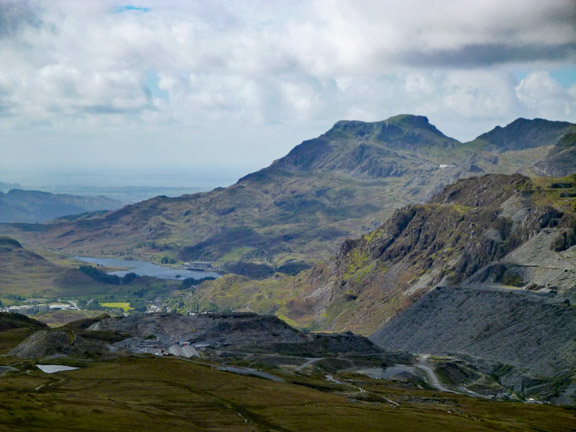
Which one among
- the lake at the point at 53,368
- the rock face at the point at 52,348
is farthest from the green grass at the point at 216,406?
the rock face at the point at 52,348

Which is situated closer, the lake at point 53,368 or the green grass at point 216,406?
the green grass at point 216,406

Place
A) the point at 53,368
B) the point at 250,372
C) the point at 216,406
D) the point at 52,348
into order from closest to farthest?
the point at 216,406
the point at 53,368
the point at 250,372
the point at 52,348

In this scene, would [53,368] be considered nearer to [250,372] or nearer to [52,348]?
[52,348]

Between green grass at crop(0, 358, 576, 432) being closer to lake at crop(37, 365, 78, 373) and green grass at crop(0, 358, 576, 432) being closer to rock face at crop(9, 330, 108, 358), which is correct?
lake at crop(37, 365, 78, 373)

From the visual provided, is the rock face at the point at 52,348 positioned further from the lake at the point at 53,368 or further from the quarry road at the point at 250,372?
the quarry road at the point at 250,372

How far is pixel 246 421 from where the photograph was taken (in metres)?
131

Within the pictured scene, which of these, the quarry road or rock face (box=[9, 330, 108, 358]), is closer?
the quarry road

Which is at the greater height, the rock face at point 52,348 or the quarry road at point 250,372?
the rock face at point 52,348

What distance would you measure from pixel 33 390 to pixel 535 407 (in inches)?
4167

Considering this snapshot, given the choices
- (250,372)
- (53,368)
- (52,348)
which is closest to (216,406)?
(250,372)

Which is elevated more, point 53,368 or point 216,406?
point 216,406

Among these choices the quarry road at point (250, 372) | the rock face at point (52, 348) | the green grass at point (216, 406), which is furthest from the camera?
the rock face at point (52, 348)

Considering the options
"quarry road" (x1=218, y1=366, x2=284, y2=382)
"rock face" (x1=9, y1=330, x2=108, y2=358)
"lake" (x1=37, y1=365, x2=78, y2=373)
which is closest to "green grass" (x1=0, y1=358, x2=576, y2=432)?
"lake" (x1=37, y1=365, x2=78, y2=373)

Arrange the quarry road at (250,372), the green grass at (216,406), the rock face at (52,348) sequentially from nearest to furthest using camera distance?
the green grass at (216,406), the quarry road at (250,372), the rock face at (52,348)
